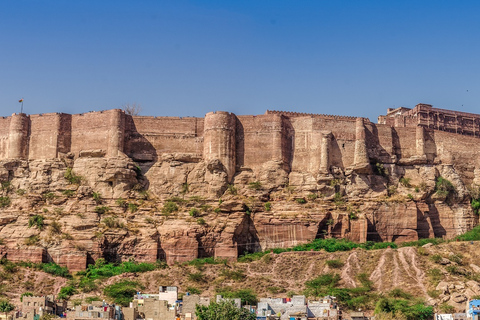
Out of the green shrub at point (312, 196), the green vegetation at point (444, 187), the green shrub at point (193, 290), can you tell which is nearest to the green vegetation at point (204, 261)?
the green shrub at point (193, 290)

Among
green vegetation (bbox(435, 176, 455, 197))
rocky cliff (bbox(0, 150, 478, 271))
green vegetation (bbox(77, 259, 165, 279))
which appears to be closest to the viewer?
green vegetation (bbox(77, 259, 165, 279))

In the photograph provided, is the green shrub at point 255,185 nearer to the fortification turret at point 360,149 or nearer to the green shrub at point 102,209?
the fortification turret at point 360,149

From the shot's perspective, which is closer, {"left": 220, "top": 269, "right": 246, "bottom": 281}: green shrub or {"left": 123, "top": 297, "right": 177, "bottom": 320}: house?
{"left": 123, "top": 297, "right": 177, "bottom": 320}: house

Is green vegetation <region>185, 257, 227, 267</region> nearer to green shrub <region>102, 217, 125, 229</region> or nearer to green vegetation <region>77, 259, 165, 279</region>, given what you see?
green vegetation <region>77, 259, 165, 279</region>

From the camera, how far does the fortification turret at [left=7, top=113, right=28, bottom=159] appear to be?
196ft

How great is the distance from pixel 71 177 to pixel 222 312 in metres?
20.9

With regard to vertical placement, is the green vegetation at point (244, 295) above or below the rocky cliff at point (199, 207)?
below

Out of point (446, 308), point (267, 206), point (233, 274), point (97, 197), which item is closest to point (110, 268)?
point (97, 197)

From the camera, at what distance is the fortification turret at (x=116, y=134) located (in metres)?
58.2

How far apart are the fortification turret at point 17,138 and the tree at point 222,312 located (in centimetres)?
2209

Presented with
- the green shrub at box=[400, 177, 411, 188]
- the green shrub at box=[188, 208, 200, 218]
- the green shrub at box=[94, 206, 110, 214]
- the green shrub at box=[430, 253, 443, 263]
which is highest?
the green shrub at box=[400, 177, 411, 188]

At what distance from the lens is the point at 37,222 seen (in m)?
54.7

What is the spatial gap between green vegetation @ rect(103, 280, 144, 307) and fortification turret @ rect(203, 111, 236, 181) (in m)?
11.2

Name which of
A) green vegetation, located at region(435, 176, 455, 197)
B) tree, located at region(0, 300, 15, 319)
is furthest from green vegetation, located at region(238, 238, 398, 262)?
tree, located at region(0, 300, 15, 319)
